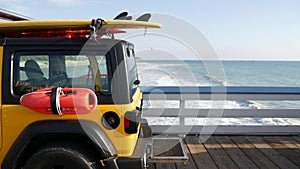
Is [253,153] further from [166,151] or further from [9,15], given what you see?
[9,15]

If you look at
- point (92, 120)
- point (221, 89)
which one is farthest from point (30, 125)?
point (221, 89)

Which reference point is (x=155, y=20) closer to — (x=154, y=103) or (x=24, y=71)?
(x=24, y=71)

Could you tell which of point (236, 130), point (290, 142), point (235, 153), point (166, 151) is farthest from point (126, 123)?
point (290, 142)

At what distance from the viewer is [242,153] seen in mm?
3969

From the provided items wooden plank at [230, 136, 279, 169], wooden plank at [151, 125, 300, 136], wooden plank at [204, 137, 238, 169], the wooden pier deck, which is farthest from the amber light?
wooden plank at [151, 125, 300, 136]

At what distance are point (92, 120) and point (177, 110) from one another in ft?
8.55

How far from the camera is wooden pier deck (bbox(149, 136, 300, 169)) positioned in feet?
Result: 11.6

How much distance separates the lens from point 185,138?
4656 mm

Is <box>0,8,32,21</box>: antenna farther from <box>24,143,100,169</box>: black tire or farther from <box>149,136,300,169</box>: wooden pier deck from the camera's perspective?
<box>149,136,300,169</box>: wooden pier deck

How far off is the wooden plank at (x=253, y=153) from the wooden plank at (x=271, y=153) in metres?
0.08

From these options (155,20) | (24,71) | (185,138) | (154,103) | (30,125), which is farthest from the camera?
(154,103)

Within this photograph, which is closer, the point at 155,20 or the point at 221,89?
the point at 155,20

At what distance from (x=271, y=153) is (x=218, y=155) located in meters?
0.81

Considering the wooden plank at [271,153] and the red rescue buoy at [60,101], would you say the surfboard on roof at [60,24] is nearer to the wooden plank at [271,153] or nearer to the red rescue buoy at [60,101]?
the red rescue buoy at [60,101]
